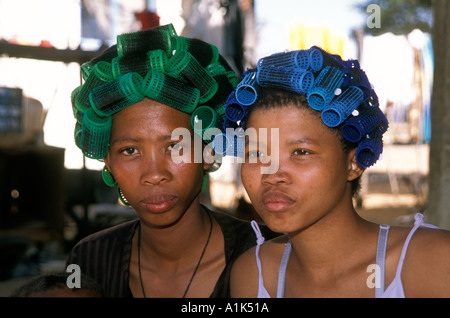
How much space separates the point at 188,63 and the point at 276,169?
74 centimetres

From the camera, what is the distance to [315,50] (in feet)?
6.23

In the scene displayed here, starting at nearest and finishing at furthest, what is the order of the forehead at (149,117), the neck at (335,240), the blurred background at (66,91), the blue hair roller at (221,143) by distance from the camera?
the neck at (335,240) < the blue hair roller at (221,143) < the forehead at (149,117) < the blurred background at (66,91)

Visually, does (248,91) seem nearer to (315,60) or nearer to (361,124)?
(315,60)

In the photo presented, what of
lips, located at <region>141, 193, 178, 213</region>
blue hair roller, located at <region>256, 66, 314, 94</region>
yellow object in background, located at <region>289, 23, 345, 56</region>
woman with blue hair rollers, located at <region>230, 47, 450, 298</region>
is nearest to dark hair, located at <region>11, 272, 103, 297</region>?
lips, located at <region>141, 193, 178, 213</region>

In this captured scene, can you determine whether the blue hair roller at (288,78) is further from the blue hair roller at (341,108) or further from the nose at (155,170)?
the nose at (155,170)

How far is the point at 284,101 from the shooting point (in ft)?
6.27

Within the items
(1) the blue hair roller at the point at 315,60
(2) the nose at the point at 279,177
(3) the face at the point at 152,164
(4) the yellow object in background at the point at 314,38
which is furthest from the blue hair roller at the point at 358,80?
(4) the yellow object in background at the point at 314,38

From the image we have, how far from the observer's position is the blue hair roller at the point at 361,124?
73.9 inches

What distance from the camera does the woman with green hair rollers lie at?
225 centimetres

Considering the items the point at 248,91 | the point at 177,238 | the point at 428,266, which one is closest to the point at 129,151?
the point at 177,238

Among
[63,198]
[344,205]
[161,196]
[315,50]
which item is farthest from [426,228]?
[63,198]

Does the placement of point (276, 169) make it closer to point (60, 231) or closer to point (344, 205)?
point (344, 205)

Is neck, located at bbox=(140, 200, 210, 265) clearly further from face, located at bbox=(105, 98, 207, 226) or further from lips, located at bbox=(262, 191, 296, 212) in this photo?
lips, located at bbox=(262, 191, 296, 212)

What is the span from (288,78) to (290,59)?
0.09 m
